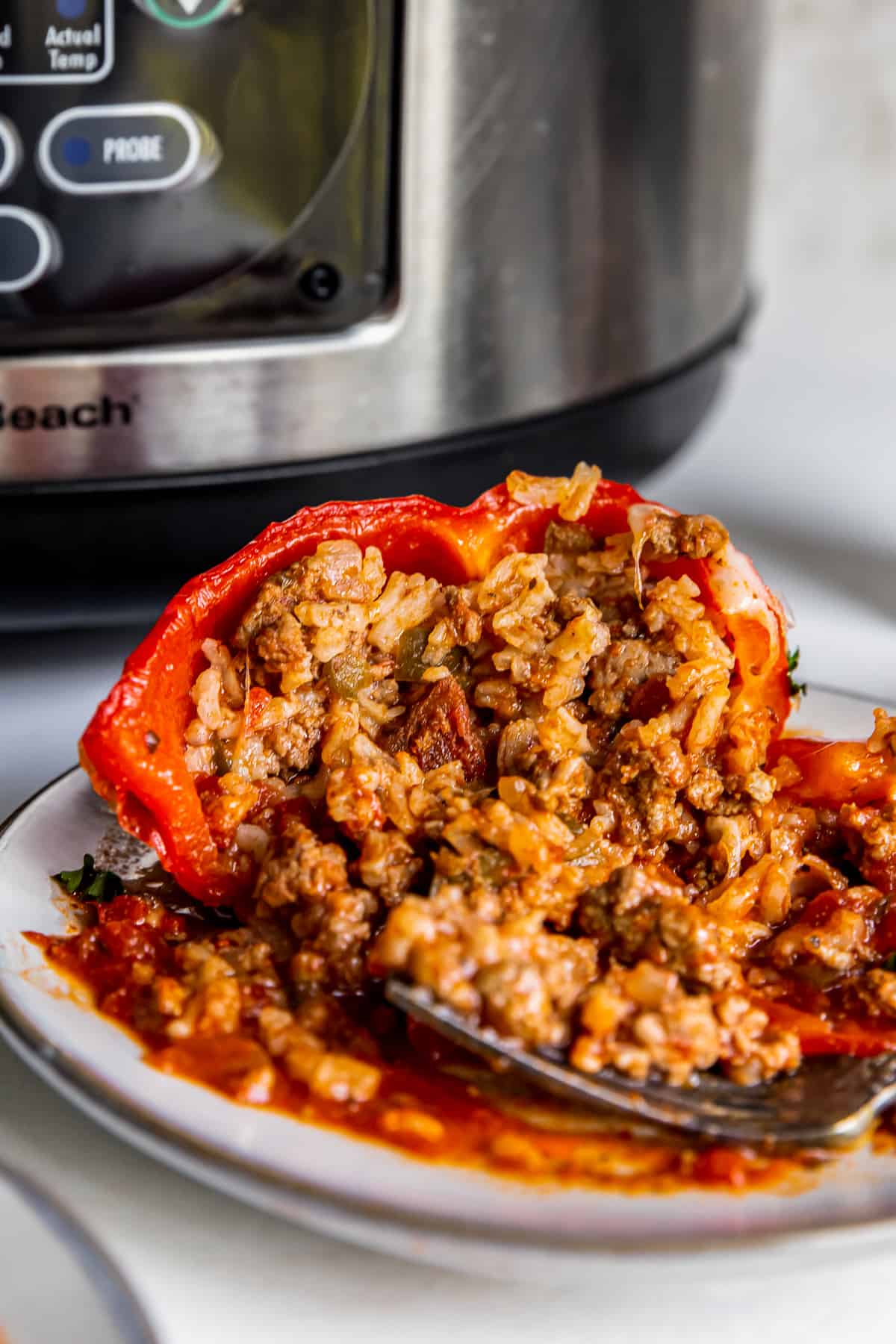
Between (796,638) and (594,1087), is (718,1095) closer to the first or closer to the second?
(594,1087)

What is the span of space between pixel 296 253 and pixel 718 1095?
700 mm

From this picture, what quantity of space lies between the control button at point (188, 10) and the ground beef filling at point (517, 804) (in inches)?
16.0

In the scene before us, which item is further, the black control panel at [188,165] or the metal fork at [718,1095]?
the black control panel at [188,165]

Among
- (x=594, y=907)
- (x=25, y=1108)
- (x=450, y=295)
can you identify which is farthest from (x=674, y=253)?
(x=25, y=1108)

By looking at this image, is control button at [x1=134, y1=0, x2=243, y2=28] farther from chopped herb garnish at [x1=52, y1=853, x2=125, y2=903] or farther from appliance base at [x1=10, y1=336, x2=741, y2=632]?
chopped herb garnish at [x1=52, y1=853, x2=125, y2=903]

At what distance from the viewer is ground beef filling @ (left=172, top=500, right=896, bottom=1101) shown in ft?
2.57

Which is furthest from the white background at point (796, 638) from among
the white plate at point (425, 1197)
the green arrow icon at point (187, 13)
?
the green arrow icon at point (187, 13)

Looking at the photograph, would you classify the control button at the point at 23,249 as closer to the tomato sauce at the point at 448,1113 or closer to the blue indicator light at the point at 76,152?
the blue indicator light at the point at 76,152

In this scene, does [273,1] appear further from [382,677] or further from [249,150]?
[382,677]

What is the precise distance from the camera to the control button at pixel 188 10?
3.43ft

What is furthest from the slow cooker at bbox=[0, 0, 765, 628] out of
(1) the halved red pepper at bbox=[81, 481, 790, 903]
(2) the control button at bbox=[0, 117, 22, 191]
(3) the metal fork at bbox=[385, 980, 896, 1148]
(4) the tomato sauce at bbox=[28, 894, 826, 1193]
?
(3) the metal fork at bbox=[385, 980, 896, 1148]

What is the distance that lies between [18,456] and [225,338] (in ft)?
0.58

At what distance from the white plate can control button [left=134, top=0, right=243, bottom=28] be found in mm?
672

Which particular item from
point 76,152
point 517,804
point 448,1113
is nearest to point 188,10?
point 76,152
